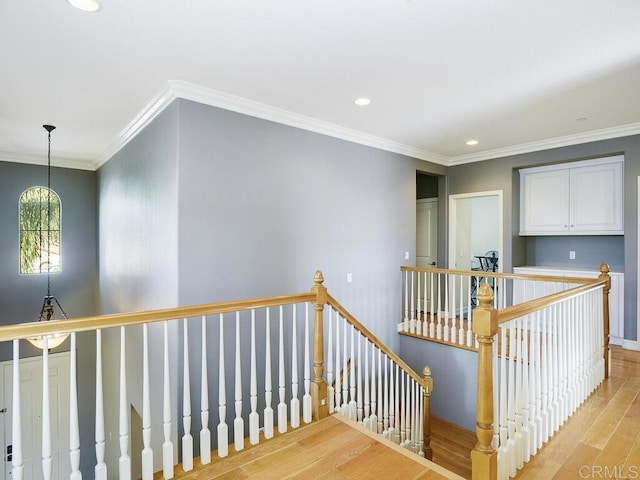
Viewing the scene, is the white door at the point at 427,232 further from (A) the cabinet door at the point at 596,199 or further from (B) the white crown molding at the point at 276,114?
(A) the cabinet door at the point at 596,199

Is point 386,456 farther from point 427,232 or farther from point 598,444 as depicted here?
point 427,232

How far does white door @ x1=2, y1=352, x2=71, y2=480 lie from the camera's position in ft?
17.9

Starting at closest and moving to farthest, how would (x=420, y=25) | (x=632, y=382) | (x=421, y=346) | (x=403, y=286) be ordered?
1. (x=420, y=25)
2. (x=632, y=382)
3. (x=421, y=346)
4. (x=403, y=286)

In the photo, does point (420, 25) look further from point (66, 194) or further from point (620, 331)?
point (66, 194)

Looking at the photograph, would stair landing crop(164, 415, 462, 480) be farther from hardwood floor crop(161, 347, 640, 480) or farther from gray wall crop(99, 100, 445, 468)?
gray wall crop(99, 100, 445, 468)

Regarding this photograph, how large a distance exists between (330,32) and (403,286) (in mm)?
3756

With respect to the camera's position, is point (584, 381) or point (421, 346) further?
point (421, 346)

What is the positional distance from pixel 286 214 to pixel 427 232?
12.1 feet

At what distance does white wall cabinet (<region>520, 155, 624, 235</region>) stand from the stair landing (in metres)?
4.31

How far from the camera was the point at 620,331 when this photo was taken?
4480mm

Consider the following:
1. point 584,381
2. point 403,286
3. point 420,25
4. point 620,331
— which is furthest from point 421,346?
point 420,25

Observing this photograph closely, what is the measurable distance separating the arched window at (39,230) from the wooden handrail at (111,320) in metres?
4.88

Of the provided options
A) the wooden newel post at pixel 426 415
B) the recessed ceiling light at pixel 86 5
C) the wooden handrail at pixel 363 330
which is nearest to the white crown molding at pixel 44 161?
the recessed ceiling light at pixel 86 5

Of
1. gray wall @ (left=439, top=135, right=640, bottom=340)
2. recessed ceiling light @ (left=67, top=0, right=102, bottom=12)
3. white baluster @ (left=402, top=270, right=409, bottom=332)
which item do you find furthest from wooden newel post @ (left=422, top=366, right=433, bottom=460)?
recessed ceiling light @ (left=67, top=0, right=102, bottom=12)
